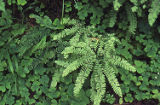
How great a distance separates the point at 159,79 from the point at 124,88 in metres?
0.70

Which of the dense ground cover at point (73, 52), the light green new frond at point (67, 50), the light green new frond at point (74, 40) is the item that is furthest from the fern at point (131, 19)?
the light green new frond at point (67, 50)

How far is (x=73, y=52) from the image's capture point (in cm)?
363

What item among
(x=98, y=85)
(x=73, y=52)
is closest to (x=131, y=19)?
(x=73, y=52)

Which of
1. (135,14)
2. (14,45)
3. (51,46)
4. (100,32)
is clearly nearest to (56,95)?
(51,46)

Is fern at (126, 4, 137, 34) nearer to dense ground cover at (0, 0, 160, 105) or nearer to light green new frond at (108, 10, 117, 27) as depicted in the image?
dense ground cover at (0, 0, 160, 105)

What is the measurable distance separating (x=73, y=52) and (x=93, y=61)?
1.30ft

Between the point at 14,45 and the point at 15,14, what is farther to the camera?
the point at 15,14

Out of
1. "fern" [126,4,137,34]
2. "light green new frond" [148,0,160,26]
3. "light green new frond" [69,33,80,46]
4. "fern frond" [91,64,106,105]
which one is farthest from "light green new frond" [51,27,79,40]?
"light green new frond" [148,0,160,26]

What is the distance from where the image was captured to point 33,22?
13.9 ft

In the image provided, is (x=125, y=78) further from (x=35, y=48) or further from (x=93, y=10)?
(x=35, y=48)

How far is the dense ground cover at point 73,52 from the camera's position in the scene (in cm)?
376

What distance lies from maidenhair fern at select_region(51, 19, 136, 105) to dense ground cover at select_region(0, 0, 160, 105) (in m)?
0.02

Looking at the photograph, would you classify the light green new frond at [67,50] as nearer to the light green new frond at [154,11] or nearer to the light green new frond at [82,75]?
the light green new frond at [82,75]

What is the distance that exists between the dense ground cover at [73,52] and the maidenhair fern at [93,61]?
18 mm
